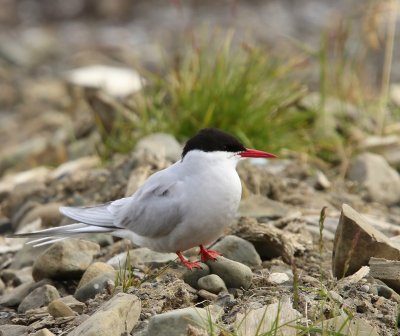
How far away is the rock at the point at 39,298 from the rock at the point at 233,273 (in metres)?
0.79

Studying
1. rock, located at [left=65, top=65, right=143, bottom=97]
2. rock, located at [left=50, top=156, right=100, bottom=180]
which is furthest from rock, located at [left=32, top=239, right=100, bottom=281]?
rock, located at [left=65, top=65, right=143, bottom=97]

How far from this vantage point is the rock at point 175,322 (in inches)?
119

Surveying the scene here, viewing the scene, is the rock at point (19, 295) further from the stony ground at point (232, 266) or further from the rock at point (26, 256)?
the rock at point (26, 256)

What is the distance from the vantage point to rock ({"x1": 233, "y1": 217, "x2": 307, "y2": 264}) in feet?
13.6

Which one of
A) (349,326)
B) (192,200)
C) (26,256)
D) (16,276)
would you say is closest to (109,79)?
(26,256)

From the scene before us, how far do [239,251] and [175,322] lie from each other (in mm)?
1040

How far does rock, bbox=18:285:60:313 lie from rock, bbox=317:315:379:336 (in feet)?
4.50

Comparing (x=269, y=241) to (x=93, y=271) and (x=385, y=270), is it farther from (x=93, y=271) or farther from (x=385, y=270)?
(x=93, y=271)

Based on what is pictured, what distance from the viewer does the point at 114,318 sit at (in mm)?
3160

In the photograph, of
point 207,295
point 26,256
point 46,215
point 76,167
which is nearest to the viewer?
point 207,295

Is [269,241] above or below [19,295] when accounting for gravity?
above

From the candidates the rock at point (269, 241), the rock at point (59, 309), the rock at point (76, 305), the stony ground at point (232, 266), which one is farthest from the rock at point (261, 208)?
the rock at point (59, 309)

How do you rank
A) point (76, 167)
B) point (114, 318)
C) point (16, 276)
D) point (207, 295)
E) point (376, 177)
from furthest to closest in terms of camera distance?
point (76, 167), point (376, 177), point (16, 276), point (207, 295), point (114, 318)

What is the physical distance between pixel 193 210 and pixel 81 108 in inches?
227
